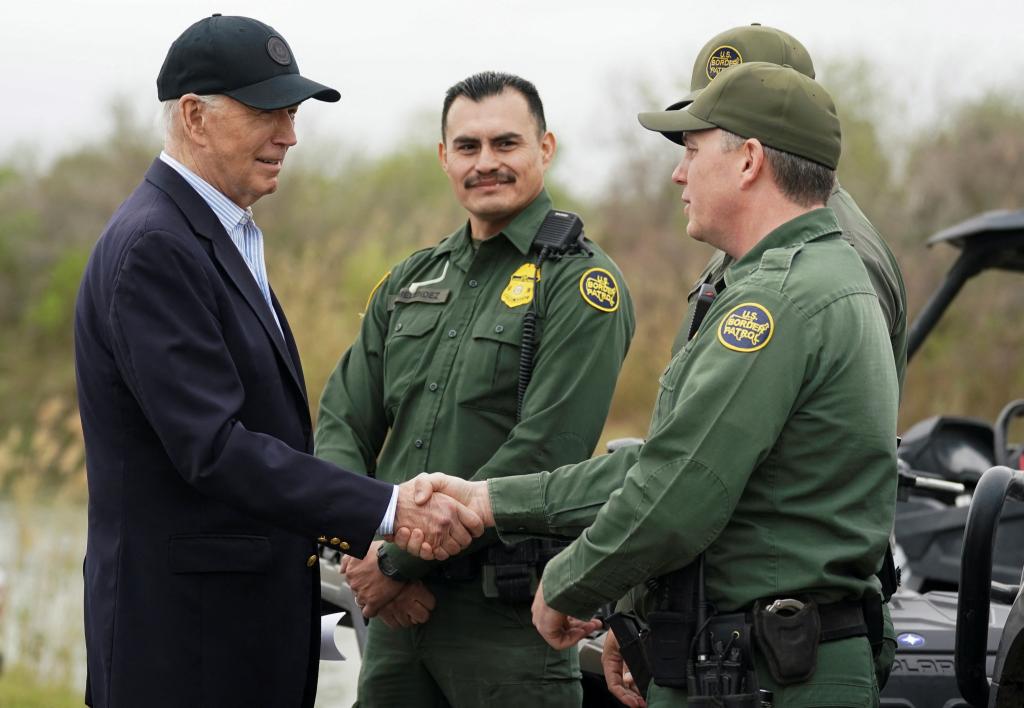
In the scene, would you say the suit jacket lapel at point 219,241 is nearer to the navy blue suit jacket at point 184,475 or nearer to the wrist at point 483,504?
the navy blue suit jacket at point 184,475

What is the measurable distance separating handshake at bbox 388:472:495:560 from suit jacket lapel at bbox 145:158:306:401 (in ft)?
1.51

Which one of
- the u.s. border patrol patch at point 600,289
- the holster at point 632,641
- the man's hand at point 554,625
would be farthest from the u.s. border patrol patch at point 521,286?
the holster at point 632,641

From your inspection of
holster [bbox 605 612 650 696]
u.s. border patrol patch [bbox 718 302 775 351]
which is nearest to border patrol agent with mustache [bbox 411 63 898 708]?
u.s. border patrol patch [bbox 718 302 775 351]

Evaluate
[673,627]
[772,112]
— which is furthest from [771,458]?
[772,112]

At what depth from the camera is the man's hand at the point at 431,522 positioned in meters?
3.41

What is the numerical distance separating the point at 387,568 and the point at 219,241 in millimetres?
1062

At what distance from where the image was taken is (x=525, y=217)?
13.1ft

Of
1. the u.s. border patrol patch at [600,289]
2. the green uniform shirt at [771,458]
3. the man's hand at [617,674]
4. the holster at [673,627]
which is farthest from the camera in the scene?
the u.s. border patrol patch at [600,289]

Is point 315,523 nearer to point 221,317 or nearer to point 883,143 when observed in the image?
point 221,317

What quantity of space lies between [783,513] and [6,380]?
1558cm

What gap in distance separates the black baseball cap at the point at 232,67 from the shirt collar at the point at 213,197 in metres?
0.16

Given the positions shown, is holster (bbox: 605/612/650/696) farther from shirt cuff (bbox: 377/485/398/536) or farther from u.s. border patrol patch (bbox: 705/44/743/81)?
u.s. border patrol patch (bbox: 705/44/743/81)

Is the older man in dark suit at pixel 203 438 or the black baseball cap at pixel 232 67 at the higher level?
the black baseball cap at pixel 232 67

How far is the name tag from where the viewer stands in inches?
157
